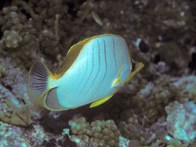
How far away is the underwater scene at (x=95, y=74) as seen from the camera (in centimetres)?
196

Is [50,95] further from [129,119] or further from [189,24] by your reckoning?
[189,24]

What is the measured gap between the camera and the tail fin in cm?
187

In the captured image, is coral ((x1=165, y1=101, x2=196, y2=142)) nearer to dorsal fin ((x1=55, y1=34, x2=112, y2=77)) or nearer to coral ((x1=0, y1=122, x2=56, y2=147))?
coral ((x1=0, y1=122, x2=56, y2=147))

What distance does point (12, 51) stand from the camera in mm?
3311

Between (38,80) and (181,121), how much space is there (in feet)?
7.15

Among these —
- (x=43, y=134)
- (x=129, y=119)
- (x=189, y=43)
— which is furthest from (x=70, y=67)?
(x=189, y=43)

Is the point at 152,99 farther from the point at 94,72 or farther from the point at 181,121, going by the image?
the point at 94,72

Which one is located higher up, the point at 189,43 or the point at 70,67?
the point at 70,67

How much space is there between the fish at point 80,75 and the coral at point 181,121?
1.63 meters

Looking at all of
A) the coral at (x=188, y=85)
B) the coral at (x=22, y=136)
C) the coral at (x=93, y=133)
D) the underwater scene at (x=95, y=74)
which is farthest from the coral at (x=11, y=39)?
the coral at (x=188, y=85)

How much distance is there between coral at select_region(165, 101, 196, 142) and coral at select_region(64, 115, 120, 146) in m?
0.92

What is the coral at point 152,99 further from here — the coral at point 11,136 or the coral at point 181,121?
the coral at point 11,136

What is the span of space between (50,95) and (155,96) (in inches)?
78.7

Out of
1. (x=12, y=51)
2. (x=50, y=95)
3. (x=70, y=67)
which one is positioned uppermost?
(x=70, y=67)
